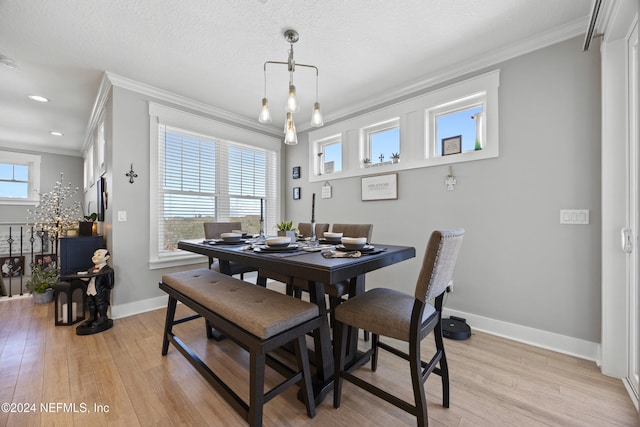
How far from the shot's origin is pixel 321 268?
111 centimetres

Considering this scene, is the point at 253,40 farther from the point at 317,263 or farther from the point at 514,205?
the point at 514,205

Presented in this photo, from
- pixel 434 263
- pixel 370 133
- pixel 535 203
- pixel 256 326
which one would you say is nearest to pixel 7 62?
pixel 256 326

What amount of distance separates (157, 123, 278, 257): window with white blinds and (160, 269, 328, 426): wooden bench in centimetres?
180

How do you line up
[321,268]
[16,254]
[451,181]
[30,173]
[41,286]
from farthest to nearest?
[30,173] → [16,254] → [41,286] → [451,181] → [321,268]

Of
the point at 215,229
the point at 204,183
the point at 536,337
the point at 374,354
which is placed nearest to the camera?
the point at 374,354

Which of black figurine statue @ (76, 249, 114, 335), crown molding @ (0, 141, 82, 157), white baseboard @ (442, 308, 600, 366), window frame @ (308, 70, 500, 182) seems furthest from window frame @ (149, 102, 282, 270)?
crown molding @ (0, 141, 82, 157)

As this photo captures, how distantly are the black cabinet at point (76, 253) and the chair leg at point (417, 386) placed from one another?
10.7 ft

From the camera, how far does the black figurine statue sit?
93.1 inches

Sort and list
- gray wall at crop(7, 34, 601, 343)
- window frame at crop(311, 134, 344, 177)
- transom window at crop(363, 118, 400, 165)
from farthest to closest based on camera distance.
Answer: window frame at crop(311, 134, 344, 177) < transom window at crop(363, 118, 400, 165) < gray wall at crop(7, 34, 601, 343)

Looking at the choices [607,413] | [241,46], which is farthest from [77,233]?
[607,413]

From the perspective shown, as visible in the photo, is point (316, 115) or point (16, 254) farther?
point (16, 254)

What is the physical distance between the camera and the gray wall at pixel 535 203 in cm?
193

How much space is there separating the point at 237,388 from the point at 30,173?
7.05 m

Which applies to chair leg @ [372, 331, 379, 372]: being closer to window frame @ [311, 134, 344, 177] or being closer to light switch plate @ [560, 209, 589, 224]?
light switch plate @ [560, 209, 589, 224]
